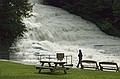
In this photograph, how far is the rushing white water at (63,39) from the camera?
38.8 metres

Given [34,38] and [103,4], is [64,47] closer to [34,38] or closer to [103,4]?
[34,38]

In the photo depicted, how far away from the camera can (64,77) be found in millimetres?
20500

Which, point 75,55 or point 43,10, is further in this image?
point 43,10

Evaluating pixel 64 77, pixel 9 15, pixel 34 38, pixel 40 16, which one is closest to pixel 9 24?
pixel 9 15

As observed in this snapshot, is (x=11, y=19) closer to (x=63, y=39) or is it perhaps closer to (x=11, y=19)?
(x=11, y=19)

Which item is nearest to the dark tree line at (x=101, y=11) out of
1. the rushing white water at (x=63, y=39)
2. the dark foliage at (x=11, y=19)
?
the rushing white water at (x=63, y=39)

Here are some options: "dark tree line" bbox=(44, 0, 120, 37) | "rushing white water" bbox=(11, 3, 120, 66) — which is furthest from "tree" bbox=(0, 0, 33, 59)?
"dark tree line" bbox=(44, 0, 120, 37)

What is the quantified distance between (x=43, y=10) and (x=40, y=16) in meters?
5.53

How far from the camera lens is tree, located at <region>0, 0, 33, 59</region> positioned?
134 ft

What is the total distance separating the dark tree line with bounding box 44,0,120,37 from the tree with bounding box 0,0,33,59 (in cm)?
1751

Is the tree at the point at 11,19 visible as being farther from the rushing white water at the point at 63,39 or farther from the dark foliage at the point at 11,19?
the rushing white water at the point at 63,39

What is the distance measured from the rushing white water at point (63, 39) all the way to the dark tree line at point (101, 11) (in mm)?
2208

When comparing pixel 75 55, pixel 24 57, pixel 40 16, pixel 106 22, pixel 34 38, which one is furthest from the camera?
pixel 106 22

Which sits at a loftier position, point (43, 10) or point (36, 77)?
point (43, 10)
